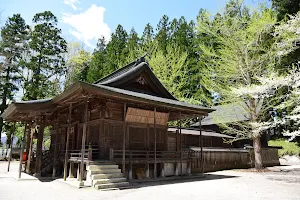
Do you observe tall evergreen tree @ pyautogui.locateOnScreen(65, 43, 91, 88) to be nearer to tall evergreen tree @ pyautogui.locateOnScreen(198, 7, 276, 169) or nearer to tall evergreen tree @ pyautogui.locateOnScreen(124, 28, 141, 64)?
tall evergreen tree @ pyautogui.locateOnScreen(124, 28, 141, 64)

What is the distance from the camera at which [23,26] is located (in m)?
33.6

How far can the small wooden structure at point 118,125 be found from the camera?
12.1m

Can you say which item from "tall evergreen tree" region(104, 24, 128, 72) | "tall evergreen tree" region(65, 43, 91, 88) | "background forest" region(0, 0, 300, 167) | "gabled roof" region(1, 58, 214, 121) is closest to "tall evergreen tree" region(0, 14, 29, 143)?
"background forest" region(0, 0, 300, 167)

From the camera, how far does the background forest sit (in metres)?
17.9

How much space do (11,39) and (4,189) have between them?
29454mm

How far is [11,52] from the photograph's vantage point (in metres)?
32.4

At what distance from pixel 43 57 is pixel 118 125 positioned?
978 inches

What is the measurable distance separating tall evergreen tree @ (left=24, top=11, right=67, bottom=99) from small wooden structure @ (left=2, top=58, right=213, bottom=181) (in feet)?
52.2

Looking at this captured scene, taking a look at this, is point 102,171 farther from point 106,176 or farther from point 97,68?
point 97,68

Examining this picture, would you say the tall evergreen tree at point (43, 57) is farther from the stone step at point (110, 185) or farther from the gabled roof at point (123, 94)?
the stone step at point (110, 185)

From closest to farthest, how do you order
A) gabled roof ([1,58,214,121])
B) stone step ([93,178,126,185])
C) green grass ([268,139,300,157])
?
stone step ([93,178,126,185]) < gabled roof ([1,58,214,121]) < green grass ([268,139,300,157])

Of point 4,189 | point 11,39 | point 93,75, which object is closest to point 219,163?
point 4,189

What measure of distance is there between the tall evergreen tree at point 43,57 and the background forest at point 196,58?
0.13 metres

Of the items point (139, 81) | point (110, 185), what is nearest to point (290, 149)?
point (139, 81)
